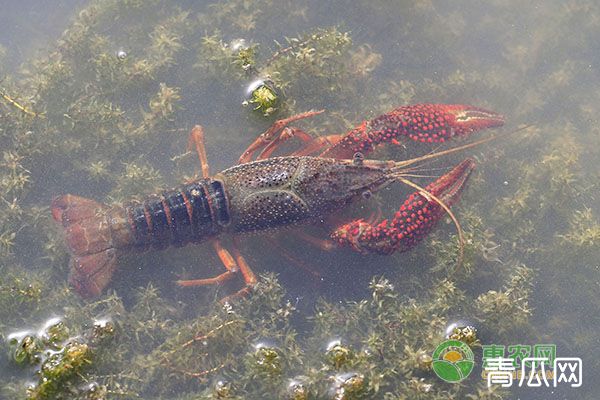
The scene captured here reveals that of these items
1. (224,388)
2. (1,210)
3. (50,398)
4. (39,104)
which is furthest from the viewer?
(39,104)

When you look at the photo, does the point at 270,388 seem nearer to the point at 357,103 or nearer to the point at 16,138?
the point at 357,103

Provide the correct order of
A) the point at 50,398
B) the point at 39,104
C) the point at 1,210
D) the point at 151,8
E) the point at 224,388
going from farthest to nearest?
the point at 151,8, the point at 39,104, the point at 1,210, the point at 224,388, the point at 50,398

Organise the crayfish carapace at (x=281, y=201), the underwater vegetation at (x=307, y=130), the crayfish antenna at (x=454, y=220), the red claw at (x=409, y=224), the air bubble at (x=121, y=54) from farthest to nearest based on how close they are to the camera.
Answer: the air bubble at (x=121, y=54)
the crayfish carapace at (x=281, y=201)
the red claw at (x=409, y=224)
the crayfish antenna at (x=454, y=220)
the underwater vegetation at (x=307, y=130)

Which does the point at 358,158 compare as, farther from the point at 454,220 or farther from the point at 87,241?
the point at 87,241

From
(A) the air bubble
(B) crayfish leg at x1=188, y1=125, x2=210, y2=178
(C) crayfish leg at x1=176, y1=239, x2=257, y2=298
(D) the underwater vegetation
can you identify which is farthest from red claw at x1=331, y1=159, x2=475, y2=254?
(A) the air bubble

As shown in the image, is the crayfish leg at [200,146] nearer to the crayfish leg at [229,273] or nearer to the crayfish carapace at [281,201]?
the crayfish carapace at [281,201]

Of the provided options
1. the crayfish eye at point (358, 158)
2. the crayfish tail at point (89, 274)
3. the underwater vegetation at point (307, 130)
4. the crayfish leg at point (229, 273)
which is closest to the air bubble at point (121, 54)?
the underwater vegetation at point (307, 130)

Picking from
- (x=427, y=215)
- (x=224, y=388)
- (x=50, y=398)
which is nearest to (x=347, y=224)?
(x=427, y=215)
